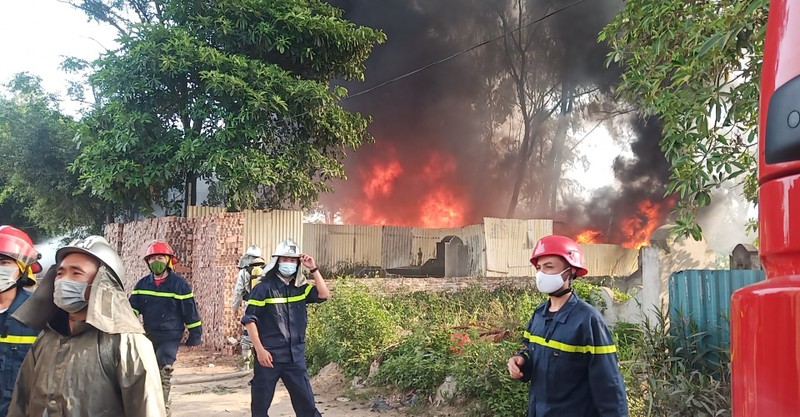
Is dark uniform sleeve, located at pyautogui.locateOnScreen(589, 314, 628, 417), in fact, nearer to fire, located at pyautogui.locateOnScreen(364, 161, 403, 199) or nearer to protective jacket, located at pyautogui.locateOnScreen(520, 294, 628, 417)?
protective jacket, located at pyautogui.locateOnScreen(520, 294, 628, 417)

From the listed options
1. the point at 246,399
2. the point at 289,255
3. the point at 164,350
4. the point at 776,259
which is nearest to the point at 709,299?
the point at 289,255

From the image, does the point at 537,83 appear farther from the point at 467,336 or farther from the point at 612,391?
the point at 612,391

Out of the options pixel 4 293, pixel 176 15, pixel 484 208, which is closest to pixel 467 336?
pixel 4 293

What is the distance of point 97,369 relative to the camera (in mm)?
2217

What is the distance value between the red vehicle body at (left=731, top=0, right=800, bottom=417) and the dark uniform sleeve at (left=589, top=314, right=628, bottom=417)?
1.50 metres

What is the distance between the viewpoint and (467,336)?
7.15m

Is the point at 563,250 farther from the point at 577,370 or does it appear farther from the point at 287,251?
the point at 287,251

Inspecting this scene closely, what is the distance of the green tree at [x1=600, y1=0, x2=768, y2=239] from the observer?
420cm

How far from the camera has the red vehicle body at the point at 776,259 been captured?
1.23 meters

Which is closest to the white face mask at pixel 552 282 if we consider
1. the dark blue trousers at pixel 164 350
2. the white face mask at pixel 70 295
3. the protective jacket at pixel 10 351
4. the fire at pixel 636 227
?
the white face mask at pixel 70 295

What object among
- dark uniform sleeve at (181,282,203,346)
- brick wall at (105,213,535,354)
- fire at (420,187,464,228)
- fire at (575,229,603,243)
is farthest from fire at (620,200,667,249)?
dark uniform sleeve at (181,282,203,346)

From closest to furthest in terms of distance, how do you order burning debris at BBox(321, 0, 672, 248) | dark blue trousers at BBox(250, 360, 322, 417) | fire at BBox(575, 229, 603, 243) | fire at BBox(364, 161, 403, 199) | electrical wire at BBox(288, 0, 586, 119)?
dark blue trousers at BBox(250, 360, 322, 417), electrical wire at BBox(288, 0, 586, 119), burning debris at BBox(321, 0, 672, 248), fire at BBox(364, 161, 403, 199), fire at BBox(575, 229, 603, 243)

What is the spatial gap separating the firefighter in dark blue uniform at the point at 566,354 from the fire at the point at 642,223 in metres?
19.1

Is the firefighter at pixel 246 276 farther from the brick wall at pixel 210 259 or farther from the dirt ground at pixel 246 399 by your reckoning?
the brick wall at pixel 210 259
